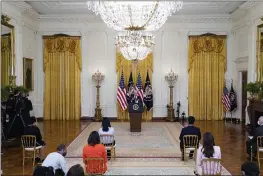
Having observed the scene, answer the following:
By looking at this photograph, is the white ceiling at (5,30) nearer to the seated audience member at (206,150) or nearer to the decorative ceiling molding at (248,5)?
A: the seated audience member at (206,150)

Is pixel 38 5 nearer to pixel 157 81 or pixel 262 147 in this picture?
pixel 157 81

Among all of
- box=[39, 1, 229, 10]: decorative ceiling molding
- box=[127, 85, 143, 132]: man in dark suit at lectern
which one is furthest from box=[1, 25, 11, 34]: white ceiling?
box=[127, 85, 143, 132]: man in dark suit at lectern

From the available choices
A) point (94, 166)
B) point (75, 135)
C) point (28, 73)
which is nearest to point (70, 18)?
point (28, 73)

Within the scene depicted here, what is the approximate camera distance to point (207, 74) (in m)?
16.6

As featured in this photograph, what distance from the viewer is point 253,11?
43.9ft

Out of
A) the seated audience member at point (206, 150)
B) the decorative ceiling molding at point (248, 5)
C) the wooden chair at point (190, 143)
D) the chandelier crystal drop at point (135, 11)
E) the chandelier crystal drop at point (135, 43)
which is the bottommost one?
the wooden chair at point (190, 143)

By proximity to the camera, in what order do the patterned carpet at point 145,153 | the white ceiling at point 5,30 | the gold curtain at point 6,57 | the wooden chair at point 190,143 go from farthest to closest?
the gold curtain at point 6,57
the white ceiling at point 5,30
the wooden chair at point 190,143
the patterned carpet at point 145,153

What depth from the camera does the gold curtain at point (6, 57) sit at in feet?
39.1

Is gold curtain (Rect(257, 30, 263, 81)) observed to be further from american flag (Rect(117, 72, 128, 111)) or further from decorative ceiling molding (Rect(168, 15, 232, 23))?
american flag (Rect(117, 72, 128, 111))

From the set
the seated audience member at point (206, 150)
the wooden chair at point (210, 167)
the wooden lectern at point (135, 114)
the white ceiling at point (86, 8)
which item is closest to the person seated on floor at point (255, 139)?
the seated audience member at point (206, 150)

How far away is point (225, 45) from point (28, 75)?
9.65 meters

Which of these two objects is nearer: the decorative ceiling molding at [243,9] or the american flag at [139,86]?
the decorative ceiling molding at [243,9]

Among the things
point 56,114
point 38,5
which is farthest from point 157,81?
point 38,5

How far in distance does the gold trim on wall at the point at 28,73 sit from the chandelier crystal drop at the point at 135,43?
18.9 ft
